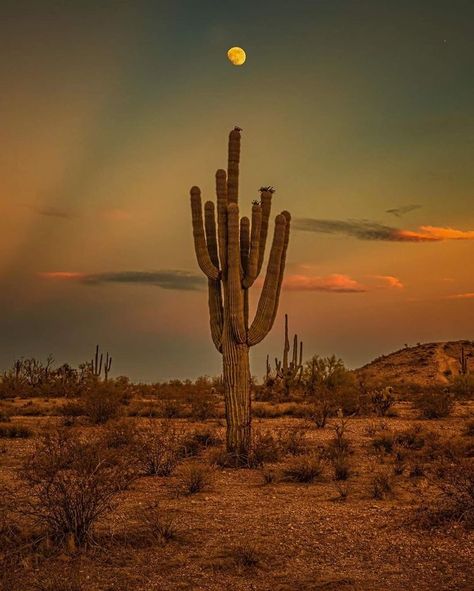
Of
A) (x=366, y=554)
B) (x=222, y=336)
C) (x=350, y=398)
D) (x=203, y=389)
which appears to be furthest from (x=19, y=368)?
(x=366, y=554)

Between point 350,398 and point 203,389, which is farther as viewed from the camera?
point 203,389

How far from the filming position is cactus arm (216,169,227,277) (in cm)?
1453

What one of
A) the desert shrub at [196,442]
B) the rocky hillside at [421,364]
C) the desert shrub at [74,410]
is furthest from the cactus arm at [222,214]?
the rocky hillside at [421,364]

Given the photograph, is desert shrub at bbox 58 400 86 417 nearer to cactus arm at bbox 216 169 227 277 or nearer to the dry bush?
cactus arm at bbox 216 169 227 277

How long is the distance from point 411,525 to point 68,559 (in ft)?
14.2

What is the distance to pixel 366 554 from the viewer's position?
25.5ft

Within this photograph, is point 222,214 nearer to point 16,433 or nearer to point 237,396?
point 237,396

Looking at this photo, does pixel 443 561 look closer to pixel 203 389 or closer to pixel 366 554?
pixel 366 554

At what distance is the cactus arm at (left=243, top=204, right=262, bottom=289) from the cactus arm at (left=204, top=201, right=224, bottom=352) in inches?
27.1

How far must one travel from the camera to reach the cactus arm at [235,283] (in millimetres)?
14016

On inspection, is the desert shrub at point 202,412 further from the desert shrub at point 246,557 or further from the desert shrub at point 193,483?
the desert shrub at point 246,557

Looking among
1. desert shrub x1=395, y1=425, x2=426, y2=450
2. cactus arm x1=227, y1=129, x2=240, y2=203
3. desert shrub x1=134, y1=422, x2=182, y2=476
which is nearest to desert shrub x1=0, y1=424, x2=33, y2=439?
desert shrub x1=134, y1=422, x2=182, y2=476

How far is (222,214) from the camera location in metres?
14.7

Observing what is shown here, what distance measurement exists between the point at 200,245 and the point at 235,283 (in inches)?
48.1
